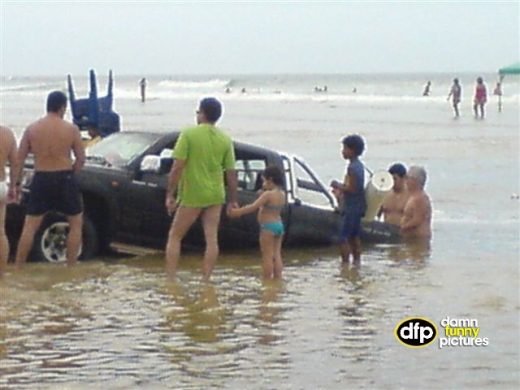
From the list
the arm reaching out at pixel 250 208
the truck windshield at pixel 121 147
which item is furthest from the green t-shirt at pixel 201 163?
the truck windshield at pixel 121 147

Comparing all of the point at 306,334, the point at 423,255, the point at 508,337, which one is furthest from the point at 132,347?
the point at 423,255

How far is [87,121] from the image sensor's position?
17.0 m

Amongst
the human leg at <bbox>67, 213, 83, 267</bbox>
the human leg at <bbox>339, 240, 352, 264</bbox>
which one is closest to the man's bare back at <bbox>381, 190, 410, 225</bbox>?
the human leg at <bbox>339, 240, 352, 264</bbox>

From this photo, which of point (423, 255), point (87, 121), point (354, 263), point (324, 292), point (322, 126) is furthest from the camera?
point (322, 126)

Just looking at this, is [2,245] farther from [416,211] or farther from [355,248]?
[416,211]

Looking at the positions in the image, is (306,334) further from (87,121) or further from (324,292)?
(87,121)

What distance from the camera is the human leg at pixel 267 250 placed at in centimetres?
1067

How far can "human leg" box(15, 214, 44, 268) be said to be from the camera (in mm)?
10820

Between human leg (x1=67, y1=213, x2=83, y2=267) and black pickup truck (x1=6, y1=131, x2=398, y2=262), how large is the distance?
52 centimetres

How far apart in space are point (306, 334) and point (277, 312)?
0.86 metres

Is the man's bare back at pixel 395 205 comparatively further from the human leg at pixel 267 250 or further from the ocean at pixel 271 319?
the human leg at pixel 267 250

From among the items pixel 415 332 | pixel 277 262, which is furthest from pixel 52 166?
pixel 415 332

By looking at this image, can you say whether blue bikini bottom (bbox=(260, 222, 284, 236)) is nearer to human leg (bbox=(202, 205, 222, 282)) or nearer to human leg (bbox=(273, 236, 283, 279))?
human leg (bbox=(273, 236, 283, 279))

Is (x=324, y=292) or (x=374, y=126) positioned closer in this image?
(x=324, y=292)
